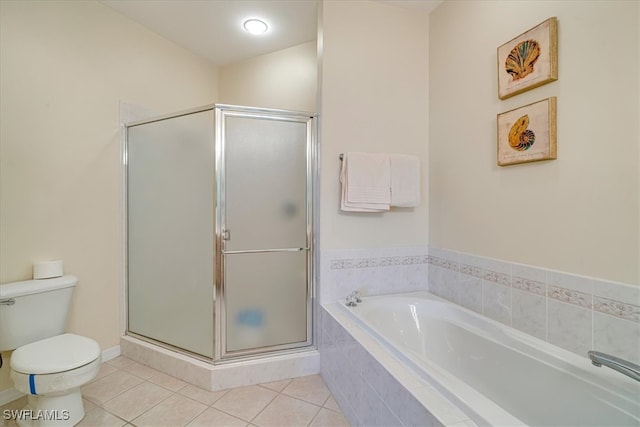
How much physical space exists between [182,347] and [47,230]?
1.13 m

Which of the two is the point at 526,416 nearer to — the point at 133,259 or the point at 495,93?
the point at 495,93

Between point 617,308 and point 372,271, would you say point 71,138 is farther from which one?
point 617,308

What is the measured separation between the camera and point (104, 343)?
6.98ft

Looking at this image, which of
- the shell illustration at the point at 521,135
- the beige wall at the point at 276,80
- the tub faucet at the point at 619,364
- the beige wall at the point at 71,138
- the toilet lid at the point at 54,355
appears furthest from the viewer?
the beige wall at the point at 276,80

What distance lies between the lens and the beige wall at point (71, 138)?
167 centimetres

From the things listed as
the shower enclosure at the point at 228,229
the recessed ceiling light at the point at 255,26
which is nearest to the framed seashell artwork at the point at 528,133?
the shower enclosure at the point at 228,229

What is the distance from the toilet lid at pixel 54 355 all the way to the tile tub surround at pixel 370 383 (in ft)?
4.19

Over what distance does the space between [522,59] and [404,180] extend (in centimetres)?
92

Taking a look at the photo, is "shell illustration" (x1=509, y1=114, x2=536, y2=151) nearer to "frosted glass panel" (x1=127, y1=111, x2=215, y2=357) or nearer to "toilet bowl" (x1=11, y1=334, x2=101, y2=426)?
"frosted glass panel" (x1=127, y1=111, x2=215, y2=357)

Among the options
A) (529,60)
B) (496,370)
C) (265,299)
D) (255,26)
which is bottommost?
(496,370)

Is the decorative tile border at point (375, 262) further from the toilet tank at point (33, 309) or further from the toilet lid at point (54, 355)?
the toilet tank at point (33, 309)

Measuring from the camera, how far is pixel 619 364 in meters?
0.99

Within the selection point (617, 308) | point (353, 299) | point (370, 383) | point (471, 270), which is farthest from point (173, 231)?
point (617, 308)

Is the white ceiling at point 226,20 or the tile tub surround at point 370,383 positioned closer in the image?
the tile tub surround at point 370,383
